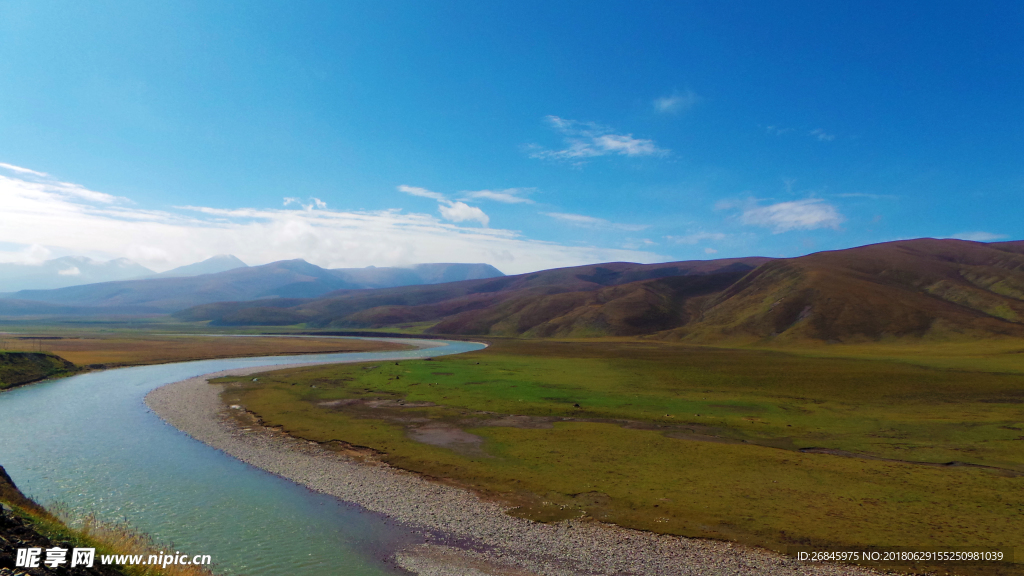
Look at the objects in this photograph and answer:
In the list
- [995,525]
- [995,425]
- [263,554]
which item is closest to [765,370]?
[995,425]

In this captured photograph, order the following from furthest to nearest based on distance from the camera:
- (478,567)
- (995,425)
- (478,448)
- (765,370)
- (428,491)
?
(765,370) < (995,425) < (478,448) < (428,491) < (478,567)

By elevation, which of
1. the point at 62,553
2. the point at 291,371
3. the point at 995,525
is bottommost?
the point at 291,371

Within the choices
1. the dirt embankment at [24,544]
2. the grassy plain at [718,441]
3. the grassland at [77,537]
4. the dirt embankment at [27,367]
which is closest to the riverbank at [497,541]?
the grassy plain at [718,441]

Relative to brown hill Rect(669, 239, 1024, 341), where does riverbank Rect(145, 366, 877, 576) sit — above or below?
below

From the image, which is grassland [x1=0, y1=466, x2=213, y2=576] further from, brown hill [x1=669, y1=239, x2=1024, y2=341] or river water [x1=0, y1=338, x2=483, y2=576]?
brown hill [x1=669, y1=239, x2=1024, y2=341]

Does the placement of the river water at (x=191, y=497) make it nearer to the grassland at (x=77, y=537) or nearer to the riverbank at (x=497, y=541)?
the grassland at (x=77, y=537)

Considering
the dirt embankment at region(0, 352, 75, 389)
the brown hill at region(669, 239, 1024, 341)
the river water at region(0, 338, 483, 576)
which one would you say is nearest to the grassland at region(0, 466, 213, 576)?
the river water at region(0, 338, 483, 576)

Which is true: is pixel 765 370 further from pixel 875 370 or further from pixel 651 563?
pixel 651 563
